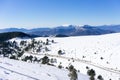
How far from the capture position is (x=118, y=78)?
2830 inches

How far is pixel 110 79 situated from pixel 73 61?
3741cm

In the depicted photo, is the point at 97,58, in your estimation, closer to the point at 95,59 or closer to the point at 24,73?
the point at 95,59

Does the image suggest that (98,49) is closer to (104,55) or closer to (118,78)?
(104,55)

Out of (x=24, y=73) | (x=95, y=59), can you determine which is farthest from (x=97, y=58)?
(x=24, y=73)

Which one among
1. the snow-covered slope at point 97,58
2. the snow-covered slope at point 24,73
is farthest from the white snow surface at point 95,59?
the snow-covered slope at point 24,73

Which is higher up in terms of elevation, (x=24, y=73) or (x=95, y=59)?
(x=24, y=73)

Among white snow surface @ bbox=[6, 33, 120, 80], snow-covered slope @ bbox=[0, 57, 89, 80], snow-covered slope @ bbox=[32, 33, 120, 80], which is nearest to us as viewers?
snow-covered slope @ bbox=[0, 57, 89, 80]

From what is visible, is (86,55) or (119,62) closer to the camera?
(119,62)

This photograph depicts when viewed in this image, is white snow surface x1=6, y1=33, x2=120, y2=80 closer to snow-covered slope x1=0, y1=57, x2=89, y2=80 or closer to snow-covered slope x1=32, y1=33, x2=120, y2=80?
snow-covered slope x1=32, y1=33, x2=120, y2=80

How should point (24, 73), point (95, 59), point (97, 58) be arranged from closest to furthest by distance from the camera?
point (24, 73) → point (95, 59) → point (97, 58)

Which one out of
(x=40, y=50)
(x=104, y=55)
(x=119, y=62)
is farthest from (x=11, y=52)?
(x=119, y=62)

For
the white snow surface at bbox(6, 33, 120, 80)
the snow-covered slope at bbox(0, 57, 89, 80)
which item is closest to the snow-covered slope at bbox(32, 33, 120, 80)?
the white snow surface at bbox(6, 33, 120, 80)

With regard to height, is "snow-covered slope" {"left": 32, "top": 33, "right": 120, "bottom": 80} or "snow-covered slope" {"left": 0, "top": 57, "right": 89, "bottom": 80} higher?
"snow-covered slope" {"left": 0, "top": 57, "right": 89, "bottom": 80}

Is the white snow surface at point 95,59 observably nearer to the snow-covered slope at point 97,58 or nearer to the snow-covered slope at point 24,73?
the snow-covered slope at point 97,58
